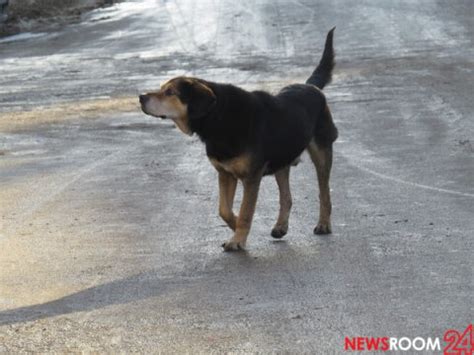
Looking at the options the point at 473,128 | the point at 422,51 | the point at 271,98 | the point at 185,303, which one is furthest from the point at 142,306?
the point at 422,51

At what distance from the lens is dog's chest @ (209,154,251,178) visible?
9.54 metres

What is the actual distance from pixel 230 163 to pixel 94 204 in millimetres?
2778

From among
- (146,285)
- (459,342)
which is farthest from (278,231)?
(459,342)

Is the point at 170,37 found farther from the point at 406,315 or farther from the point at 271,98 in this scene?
the point at 406,315

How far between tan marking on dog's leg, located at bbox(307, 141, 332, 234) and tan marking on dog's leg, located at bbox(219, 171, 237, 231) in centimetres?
80

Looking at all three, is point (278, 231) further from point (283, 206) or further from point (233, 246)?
point (233, 246)

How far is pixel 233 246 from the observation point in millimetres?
9602

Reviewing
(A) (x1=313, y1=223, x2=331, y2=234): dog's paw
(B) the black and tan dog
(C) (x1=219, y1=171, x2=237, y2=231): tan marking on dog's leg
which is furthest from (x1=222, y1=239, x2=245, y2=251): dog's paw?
(A) (x1=313, y1=223, x2=331, y2=234): dog's paw

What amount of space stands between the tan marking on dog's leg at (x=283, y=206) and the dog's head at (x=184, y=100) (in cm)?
124

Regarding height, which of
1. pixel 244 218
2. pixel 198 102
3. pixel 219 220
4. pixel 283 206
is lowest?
pixel 219 220

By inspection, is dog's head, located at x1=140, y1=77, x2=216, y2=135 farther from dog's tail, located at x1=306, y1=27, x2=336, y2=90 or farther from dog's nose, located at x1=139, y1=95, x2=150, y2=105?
dog's tail, located at x1=306, y1=27, x2=336, y2=90

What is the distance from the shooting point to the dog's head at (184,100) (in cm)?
938

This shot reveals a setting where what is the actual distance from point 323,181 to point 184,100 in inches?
65.3

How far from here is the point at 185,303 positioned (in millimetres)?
8039
